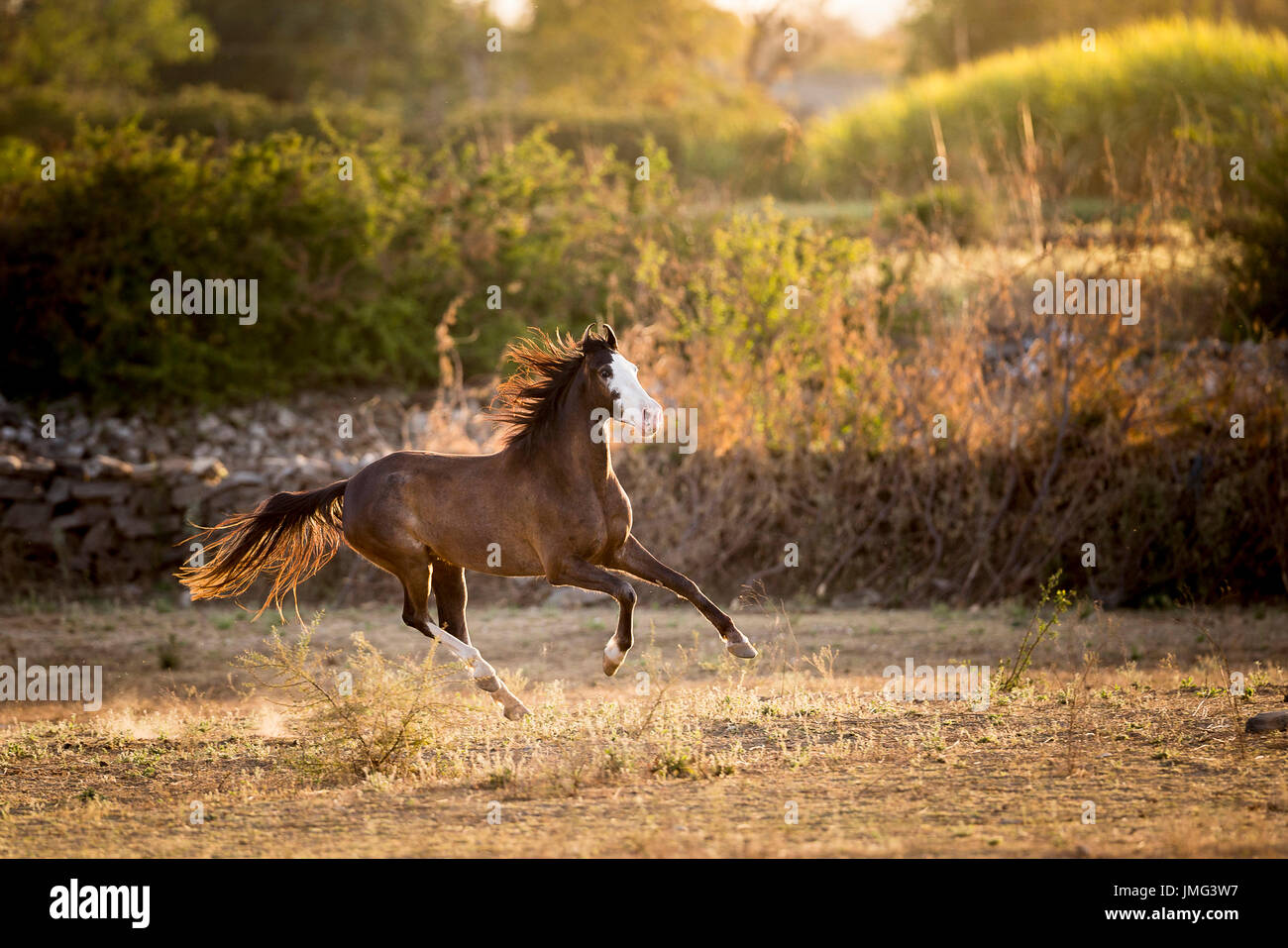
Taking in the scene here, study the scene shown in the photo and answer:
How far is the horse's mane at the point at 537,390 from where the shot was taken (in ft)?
23.7

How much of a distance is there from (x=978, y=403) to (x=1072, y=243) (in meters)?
1.97

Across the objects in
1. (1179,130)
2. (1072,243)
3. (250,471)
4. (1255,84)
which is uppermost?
(1255,84)

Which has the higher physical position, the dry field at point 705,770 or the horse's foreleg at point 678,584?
the horse's foreleg at point 678,584

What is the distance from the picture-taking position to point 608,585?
271 inches

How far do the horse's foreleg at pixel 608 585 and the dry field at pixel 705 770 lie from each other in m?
0.37

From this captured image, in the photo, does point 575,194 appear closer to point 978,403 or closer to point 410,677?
point 978,403

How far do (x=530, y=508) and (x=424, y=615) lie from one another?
0.92 m

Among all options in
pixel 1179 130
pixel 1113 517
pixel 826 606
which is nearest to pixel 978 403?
pixel 1113 517

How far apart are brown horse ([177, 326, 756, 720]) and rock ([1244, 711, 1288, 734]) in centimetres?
264

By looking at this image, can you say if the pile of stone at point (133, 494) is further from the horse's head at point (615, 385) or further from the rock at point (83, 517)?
the horse's head at point (615, 385)

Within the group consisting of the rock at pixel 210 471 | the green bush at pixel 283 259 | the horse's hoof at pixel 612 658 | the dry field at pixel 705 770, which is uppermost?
the green bush at pixel 283 259

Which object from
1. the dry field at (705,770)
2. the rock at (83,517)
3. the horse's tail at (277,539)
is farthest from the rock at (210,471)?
the horse's tail at (277,539)

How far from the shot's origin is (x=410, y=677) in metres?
7.05

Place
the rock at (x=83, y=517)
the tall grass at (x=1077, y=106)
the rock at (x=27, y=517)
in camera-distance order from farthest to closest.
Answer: the tall grass at (x=1077, y=106) → the rock at (x=83, y=517) → the rock at (x=27, y=517)
